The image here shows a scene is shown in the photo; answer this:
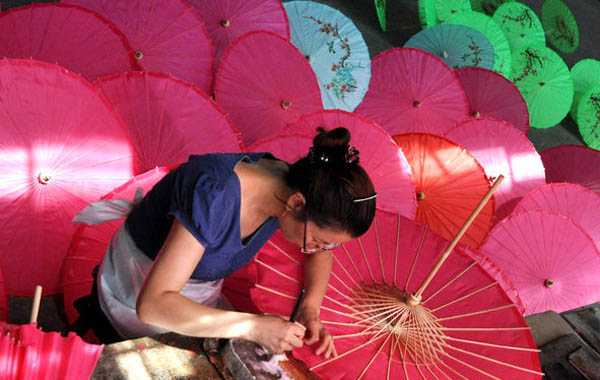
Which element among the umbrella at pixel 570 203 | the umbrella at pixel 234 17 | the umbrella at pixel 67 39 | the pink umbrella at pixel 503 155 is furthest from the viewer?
the pink umbrella at pixel 503 155

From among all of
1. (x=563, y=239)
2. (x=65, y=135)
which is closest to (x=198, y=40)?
(x=65, y=135)

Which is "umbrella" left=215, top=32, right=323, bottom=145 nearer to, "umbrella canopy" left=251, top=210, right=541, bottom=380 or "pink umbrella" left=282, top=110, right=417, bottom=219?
"pink umbrella" left=282, top=110, right=417, bottom=219

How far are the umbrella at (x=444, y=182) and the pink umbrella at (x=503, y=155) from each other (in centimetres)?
47

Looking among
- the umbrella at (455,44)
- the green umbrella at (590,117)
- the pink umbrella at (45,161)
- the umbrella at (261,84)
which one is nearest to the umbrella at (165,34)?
the umbrella at (261,84)

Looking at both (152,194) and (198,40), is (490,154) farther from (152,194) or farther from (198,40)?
(152,194)

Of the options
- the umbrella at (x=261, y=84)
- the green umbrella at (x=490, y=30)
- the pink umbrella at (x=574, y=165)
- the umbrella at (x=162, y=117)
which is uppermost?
the green umbrella at (x=490, y=30)

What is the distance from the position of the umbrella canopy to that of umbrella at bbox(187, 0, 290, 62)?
1.92 meters

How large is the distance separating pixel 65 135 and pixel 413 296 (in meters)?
1.32

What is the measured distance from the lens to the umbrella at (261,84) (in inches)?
102

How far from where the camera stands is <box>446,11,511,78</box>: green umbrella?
4652 mm

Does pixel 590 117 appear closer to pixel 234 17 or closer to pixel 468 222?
pixel 234 17

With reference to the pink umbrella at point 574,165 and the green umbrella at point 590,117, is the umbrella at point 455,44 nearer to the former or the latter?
the pink umbrella at point 574,165

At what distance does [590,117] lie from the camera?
5.11m

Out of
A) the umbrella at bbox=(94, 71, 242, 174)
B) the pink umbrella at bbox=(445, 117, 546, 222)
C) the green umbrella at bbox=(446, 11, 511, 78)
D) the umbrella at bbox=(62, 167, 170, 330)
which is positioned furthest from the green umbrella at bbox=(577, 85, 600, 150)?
the umbrella at bbox=(62, 167, 170, 330)
